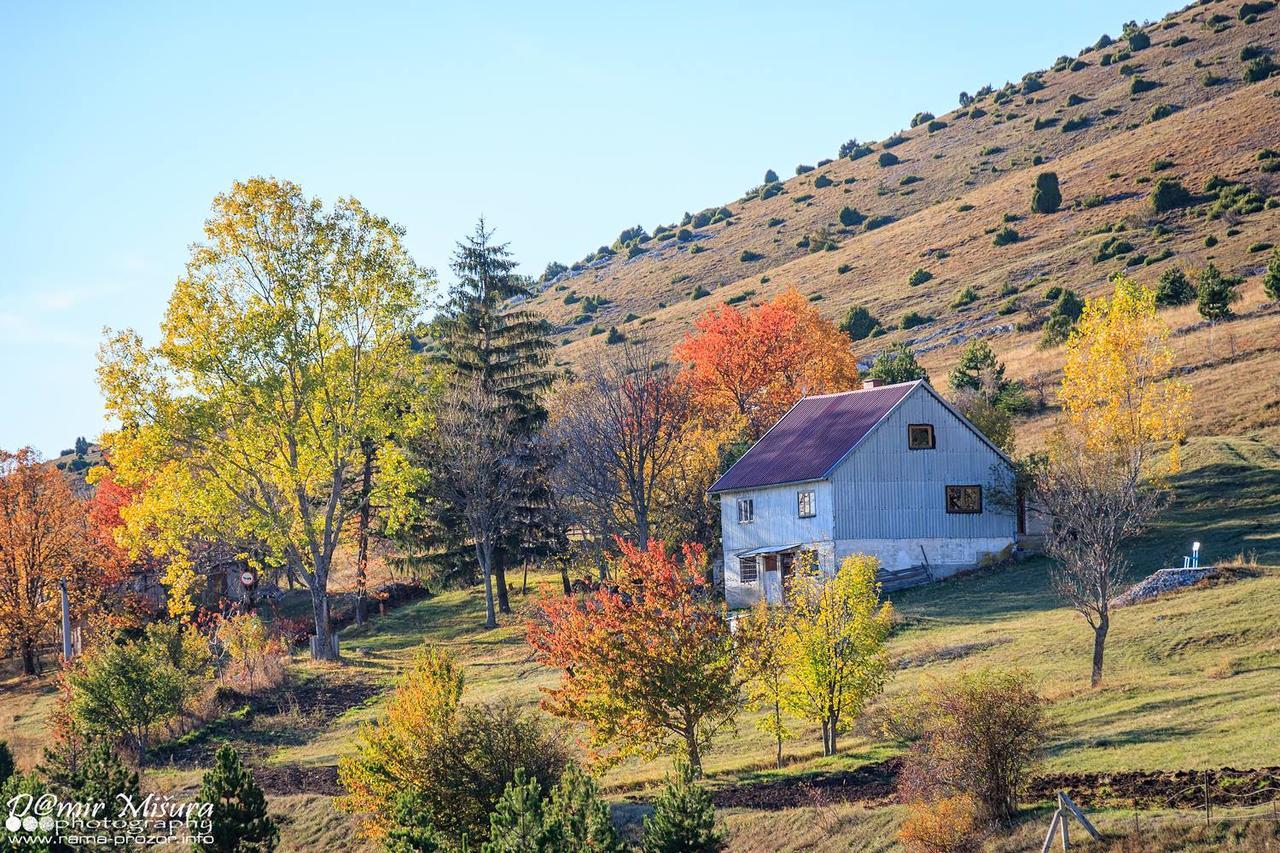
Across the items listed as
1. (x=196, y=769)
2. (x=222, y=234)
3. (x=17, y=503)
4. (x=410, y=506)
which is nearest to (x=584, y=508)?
(x=410, y=506)

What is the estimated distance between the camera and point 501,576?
5822 centimetres

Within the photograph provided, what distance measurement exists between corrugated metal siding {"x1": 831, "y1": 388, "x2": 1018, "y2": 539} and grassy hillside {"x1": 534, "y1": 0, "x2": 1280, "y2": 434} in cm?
1400

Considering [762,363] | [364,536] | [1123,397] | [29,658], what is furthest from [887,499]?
[29,658]

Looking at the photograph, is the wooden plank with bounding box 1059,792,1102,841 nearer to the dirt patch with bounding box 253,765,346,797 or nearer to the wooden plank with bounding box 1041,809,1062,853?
the wooden plank with bounding box 1041,809,1062,853

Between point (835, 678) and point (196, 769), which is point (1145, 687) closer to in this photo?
point (835, 678)

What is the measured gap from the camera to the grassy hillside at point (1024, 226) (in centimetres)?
8469

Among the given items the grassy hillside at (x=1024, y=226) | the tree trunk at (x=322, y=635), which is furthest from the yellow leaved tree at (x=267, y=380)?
the grassy hillside at (x=1024, y=226)

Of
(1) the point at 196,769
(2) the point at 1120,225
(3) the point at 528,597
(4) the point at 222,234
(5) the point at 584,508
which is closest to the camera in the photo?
(1) the point at 196,769

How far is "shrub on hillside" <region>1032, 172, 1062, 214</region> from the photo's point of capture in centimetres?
11375

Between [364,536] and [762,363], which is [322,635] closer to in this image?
[364,536]

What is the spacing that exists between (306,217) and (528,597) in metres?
22.3

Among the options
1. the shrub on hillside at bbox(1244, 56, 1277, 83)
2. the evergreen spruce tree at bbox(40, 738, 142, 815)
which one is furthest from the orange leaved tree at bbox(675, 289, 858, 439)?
the shrub on hillside at bbox(1244, 56, 1277, 83)

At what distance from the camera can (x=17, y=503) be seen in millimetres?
59562

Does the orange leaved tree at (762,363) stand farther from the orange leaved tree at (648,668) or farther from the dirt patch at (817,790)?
the dirt patch at (817,790)
